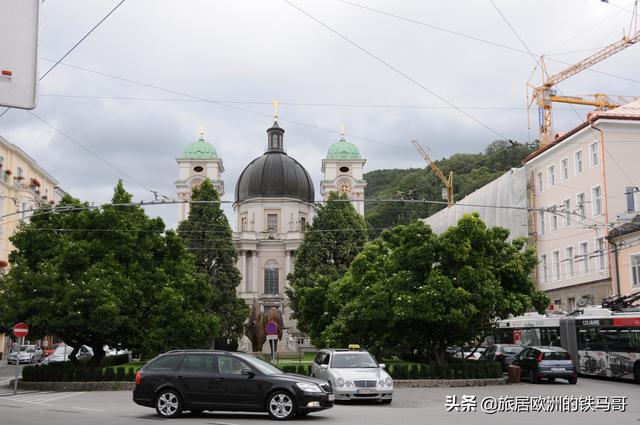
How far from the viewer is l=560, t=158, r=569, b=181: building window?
50531mm

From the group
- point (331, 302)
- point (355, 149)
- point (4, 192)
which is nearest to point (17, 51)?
point (331, 302)

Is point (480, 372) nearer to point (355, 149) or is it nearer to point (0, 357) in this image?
point (0, 357)

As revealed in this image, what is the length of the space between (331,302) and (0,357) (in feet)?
116

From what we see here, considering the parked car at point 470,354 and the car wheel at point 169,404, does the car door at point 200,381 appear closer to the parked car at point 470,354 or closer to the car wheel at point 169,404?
the car wheel at point 169,404

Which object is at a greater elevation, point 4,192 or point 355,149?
point 355,149

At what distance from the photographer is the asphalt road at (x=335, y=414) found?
1513 centimetres

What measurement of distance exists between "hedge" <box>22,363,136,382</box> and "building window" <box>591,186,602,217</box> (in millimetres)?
31499

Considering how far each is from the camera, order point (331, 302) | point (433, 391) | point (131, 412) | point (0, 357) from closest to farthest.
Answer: point (131, 412)
point (433, 391)
point (331, 302)
point (0, 357)

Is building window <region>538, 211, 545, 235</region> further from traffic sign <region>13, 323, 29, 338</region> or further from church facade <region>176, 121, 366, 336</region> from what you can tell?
traffic sign <region>13, 323, 29, 338</region>

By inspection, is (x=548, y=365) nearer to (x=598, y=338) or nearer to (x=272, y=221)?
(x=598, y=338)

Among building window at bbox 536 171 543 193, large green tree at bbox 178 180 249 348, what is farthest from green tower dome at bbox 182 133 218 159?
building window at bbox 536 171 543 193

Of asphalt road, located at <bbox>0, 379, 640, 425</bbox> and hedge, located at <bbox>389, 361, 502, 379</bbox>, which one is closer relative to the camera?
asphalt road, located at <bbox>0, 379, 640, 425</bbox>

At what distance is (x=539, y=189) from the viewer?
180 feet

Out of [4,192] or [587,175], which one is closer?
[587,175]
